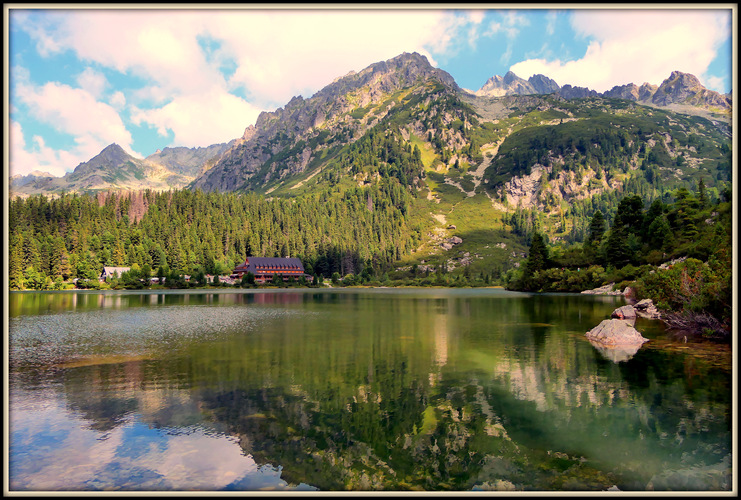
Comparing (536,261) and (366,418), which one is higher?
(536,261)

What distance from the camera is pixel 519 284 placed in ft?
538

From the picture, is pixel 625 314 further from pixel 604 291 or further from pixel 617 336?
pixel 604 291

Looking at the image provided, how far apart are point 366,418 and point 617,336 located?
102 ft

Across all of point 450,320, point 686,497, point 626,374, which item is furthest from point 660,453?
point 450,320

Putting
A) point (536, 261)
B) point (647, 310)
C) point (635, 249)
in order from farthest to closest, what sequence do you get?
point (536, 261)
point (635, 249)
point (647, 310)

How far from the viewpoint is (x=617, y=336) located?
38.8m

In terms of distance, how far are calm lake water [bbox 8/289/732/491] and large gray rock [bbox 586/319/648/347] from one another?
1.36m

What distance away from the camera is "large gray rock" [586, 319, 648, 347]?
1508 inches

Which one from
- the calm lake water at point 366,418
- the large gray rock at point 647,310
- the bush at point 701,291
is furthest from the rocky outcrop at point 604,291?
the calm lake water at point 366,418

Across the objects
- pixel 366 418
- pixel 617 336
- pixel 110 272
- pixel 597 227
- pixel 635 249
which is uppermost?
pixel 597 227

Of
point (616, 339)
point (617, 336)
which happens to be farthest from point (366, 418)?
point (617, 336)

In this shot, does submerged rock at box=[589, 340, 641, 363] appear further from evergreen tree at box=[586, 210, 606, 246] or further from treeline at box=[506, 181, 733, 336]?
evergreen tree at box=[586, 210, 606, 246]

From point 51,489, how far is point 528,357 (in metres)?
30.9

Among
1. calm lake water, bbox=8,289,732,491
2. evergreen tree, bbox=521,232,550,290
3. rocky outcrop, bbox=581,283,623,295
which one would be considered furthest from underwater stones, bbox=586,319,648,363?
evergreen tree, bbox=521,232,550,290
